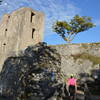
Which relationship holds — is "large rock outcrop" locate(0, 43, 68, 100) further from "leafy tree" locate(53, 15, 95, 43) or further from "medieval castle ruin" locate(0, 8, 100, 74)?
"leafy tree" locate(53, 15, 95, 43)

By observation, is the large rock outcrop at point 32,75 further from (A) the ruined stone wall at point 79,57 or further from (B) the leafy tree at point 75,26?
(B) the leafy tree at point 75,26

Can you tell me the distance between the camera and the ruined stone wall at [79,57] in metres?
12.0

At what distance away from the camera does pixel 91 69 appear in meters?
11.7

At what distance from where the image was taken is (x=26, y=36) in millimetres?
20438

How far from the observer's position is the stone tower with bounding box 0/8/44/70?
795 inches

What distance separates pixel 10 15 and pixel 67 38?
34.6ft

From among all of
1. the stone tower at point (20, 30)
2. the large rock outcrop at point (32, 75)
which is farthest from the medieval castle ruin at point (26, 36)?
the large rock outcrop at point (32, 75)

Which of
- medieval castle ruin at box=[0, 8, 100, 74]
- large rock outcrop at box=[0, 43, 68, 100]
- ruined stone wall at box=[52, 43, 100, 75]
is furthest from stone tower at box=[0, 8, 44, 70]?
ruined stone wall at box=[52, 43, 100, 75]

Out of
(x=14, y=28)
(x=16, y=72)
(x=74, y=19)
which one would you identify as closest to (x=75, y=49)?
(x=16, y=72)

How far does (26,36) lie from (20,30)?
1.02m

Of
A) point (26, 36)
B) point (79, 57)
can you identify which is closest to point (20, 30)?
point (26, 36)

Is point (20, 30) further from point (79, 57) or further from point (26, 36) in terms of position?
point (79, 57)

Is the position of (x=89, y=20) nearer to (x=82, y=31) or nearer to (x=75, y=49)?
(x=82, y=31)

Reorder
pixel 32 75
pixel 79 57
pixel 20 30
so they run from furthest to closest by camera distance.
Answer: pixel 20 30 → pixel 79 57 → pixel 32 75
